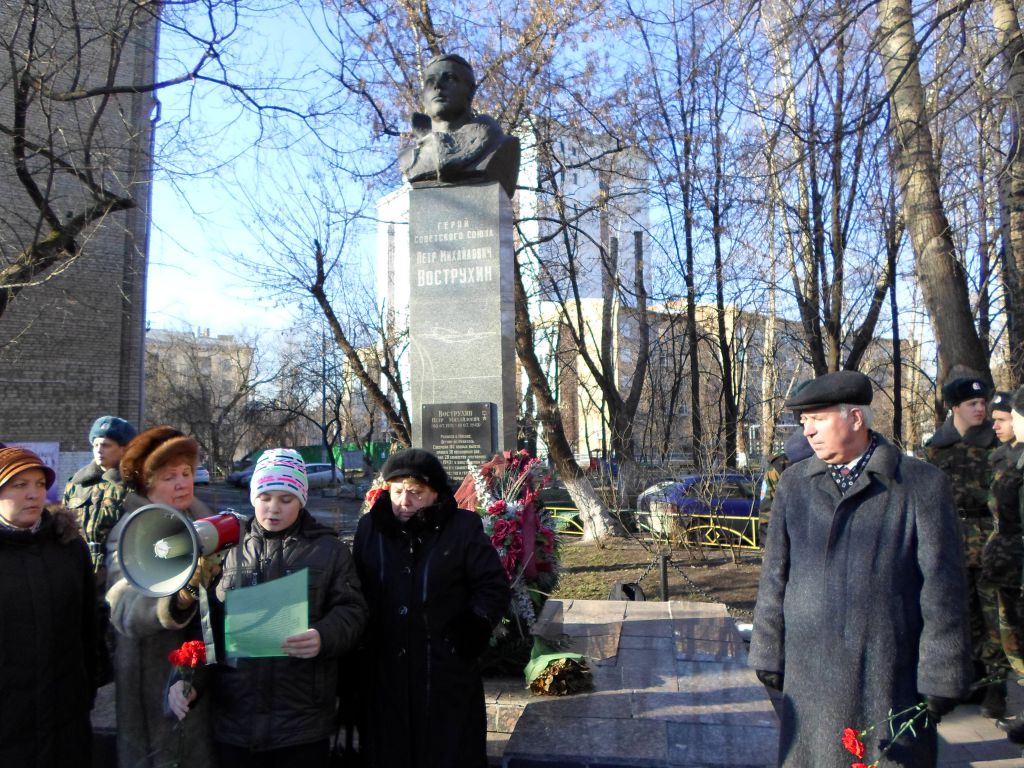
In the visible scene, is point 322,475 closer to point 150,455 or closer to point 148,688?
point 150,455

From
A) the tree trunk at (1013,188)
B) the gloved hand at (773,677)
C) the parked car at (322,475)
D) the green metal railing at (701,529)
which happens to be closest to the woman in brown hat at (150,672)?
the gloved hand at (773,677)

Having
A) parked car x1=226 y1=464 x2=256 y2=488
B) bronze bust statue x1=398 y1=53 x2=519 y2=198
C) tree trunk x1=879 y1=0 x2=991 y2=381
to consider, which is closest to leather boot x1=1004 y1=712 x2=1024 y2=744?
bronze bust statue x1=398 y1=53 x2=519 y2=198

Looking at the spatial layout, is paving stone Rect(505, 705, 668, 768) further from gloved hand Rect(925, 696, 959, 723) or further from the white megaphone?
the white megaphone

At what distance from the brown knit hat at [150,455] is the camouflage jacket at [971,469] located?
174 inches

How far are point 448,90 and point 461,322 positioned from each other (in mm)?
1772

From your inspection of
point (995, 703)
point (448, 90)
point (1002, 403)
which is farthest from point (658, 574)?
point (448, 90)

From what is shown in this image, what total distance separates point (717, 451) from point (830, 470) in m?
11.2

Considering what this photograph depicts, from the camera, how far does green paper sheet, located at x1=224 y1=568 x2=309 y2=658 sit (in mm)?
2443

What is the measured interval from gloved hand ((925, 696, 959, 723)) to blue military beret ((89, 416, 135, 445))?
378 cm

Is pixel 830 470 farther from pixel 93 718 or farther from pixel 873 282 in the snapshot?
pixel 873 282

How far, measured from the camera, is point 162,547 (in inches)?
96.4

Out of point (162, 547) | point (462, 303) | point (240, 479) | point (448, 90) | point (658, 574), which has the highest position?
point (448, 90)

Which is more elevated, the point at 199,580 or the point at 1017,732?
the point at 199,580

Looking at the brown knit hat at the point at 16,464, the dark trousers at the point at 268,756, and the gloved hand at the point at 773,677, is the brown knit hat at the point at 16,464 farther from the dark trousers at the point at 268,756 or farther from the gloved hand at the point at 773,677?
the gloved hand at the point at 773,677
